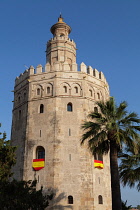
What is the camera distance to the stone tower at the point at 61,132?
2447cm

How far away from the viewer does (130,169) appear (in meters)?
18.9

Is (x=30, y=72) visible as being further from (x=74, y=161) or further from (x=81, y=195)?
(x=81, y=195)

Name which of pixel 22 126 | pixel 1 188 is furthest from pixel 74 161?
pixel 1 188

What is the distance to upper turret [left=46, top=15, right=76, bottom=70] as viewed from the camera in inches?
1294

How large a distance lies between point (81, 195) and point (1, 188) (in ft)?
33.4

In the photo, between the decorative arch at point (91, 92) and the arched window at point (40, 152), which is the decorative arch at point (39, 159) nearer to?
the arched window at point (40, 152)

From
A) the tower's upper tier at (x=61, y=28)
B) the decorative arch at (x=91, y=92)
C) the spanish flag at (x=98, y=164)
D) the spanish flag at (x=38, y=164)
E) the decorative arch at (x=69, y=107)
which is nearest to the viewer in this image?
the spanish flag at (x=38, y=164)

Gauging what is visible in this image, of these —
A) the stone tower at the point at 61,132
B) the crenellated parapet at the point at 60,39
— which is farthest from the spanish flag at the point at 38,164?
the crenellated parapet at the point at 60,39

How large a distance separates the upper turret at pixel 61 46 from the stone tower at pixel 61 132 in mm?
3360

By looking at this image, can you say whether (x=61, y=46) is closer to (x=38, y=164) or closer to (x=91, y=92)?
(x=91, y=92)

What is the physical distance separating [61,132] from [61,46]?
1231 cm

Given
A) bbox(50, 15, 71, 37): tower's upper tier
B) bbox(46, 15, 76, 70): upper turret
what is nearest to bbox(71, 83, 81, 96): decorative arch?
bbox(46, 15, 76, 70): upper turret

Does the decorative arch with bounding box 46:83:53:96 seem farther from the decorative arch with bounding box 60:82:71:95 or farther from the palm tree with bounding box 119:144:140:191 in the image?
the palm tree with bounding box 119:144:140:191

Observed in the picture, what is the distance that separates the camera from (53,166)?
81.2 ft
